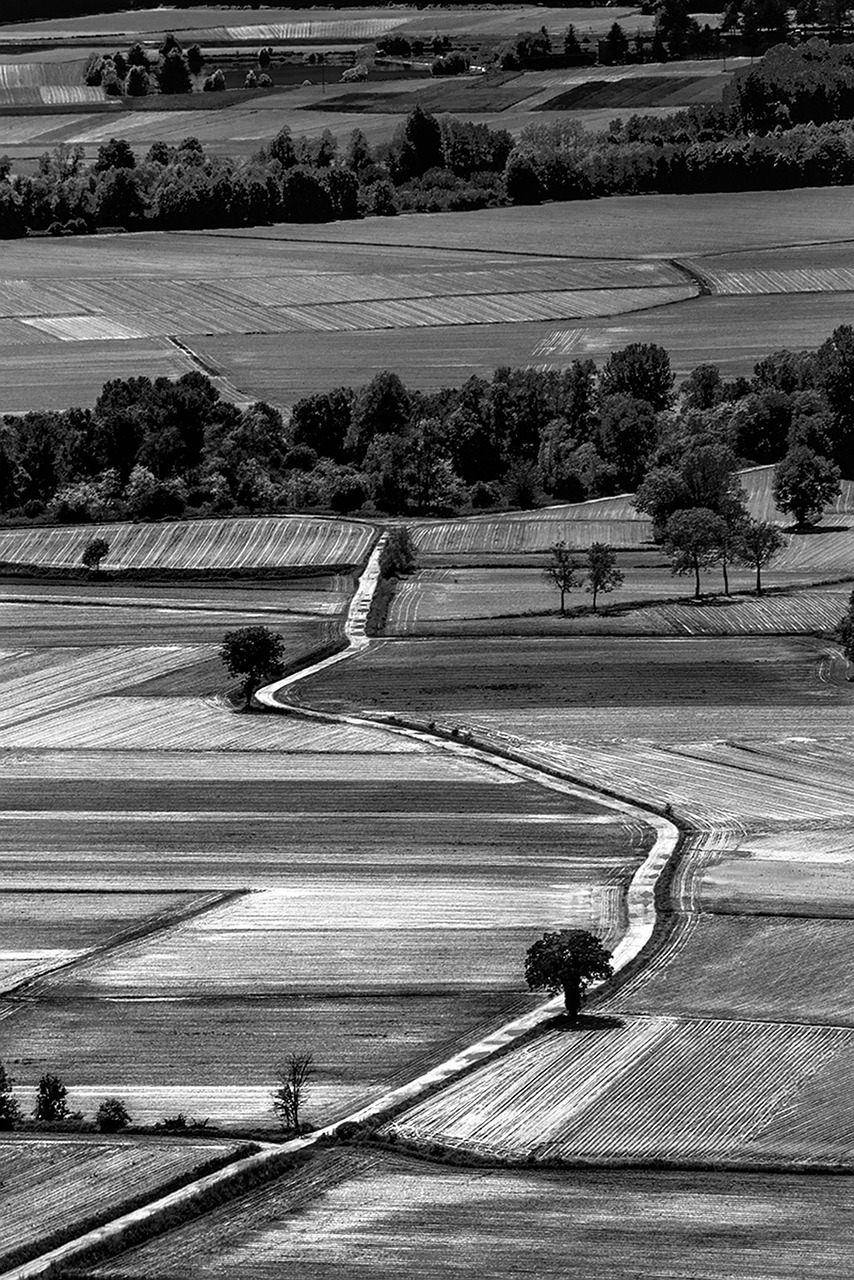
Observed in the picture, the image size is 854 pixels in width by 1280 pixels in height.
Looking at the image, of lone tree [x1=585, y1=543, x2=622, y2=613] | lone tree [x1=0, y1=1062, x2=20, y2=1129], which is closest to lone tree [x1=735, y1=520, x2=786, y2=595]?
lone tree [x1=585, y1=543, x2=622, y2=613]

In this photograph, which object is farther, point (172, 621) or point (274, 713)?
point (172, 621)

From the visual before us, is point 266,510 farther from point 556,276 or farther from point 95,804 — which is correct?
point 556,276

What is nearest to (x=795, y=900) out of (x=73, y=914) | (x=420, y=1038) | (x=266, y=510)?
(x=420, y=1038)

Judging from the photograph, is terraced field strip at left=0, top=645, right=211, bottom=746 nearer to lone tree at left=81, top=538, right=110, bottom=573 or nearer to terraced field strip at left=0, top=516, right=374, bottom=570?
lone tree at left=81, top=538, right=110, bottom=573

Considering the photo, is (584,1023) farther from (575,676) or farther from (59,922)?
(575,676)

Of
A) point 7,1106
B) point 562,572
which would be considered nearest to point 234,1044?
point 7,1106
